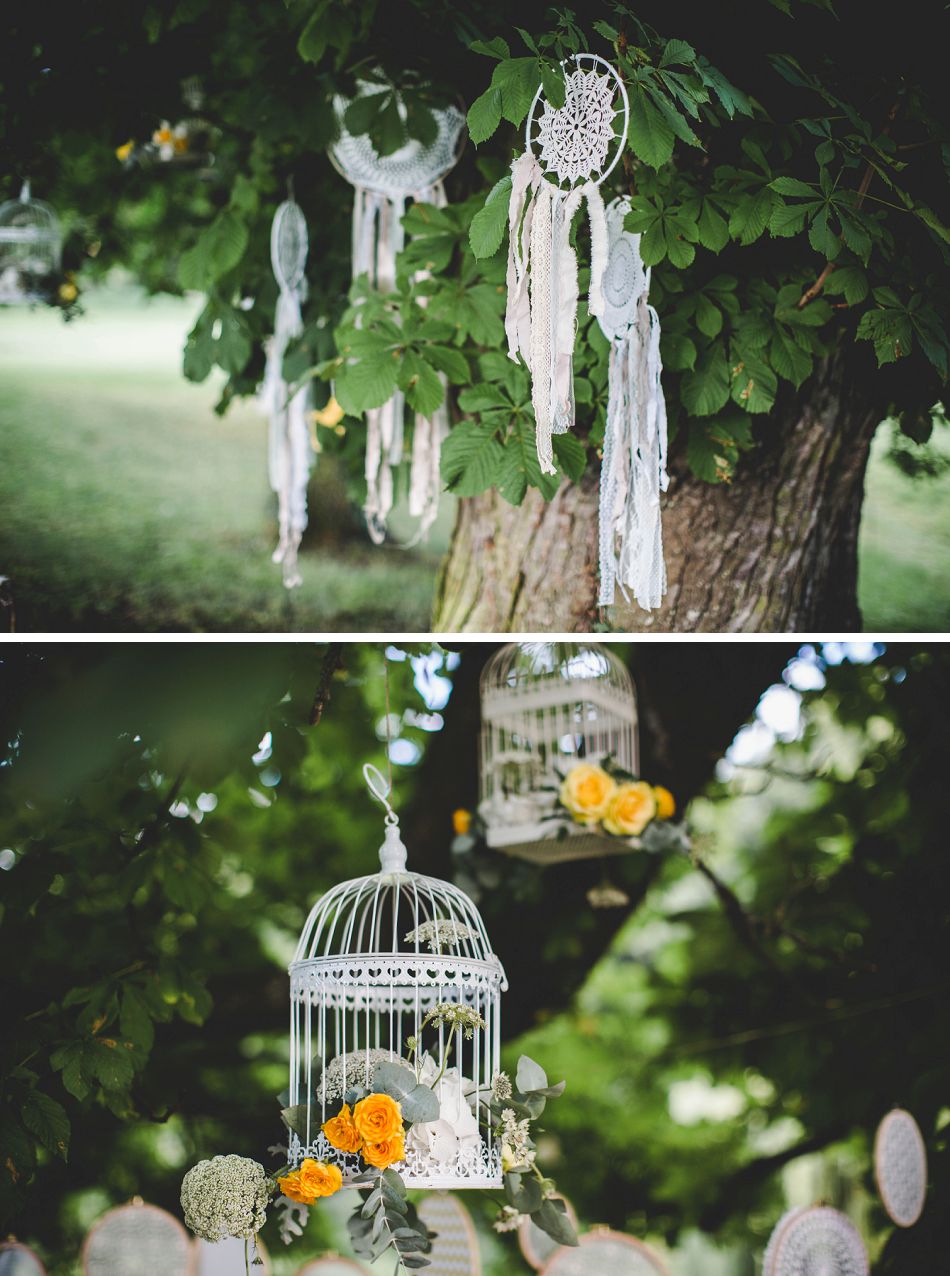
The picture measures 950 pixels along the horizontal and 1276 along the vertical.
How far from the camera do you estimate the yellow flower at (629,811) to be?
2734 millimetres

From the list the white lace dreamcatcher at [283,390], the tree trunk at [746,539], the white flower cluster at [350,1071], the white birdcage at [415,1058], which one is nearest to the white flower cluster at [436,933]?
the white birdcage at [415,1058]

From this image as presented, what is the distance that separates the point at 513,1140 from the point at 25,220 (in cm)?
273

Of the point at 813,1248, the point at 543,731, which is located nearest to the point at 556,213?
the point at 543,731

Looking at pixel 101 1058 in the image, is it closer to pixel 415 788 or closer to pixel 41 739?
pixel 41 739

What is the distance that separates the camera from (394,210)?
3.05m

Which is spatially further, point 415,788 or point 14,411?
point 14,411

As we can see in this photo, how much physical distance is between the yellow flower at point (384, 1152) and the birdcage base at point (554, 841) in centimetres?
88

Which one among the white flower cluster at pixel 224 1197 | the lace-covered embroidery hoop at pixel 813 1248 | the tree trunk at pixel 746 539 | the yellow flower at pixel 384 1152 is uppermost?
the tree trunk at pixel 746 539

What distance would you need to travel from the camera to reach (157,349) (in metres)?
3.97

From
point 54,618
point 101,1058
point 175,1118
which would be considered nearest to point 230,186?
point 54,618

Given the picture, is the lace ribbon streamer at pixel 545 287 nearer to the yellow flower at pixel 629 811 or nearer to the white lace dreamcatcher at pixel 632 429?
the white lace dreamcatcher at pixel 632 429

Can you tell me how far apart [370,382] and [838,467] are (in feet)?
3.58

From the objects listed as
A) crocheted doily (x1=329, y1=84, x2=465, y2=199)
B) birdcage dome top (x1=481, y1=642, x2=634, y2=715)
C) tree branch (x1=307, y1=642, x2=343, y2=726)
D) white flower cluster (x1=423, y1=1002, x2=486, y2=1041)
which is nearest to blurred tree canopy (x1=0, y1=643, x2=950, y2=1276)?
tree branch (x1=307, y1=642, x2=343, y2=726)

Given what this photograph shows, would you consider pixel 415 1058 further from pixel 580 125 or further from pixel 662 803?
pixel 580 125
